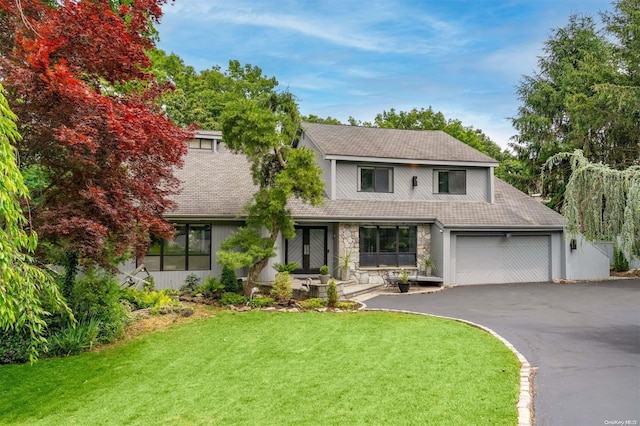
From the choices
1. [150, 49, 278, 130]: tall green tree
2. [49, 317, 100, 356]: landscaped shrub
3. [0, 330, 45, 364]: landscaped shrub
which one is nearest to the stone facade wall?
[49, 317, 100, 356]: landscaped shrub

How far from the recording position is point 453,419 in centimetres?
489

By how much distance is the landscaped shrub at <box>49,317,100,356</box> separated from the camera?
26.4 feet

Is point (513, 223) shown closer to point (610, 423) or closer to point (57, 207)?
point (610, 423)

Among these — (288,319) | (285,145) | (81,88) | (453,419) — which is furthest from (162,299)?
(453,419)

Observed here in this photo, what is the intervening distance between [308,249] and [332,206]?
2.02 metres

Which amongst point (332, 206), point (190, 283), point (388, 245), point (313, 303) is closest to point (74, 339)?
point (190, 283)

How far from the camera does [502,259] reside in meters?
17.3

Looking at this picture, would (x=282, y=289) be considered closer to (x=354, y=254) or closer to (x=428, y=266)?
(x=354, y=254)

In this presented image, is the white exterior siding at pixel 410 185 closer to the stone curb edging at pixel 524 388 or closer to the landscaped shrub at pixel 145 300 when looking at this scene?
the landscaped shrub at pixel 145 300

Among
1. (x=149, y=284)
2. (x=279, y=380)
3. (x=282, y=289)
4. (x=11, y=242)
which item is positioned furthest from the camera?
(x=149, y=284)

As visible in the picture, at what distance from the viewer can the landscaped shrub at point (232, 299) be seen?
12250mm

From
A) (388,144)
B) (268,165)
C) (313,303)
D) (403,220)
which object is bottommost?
(313,303)

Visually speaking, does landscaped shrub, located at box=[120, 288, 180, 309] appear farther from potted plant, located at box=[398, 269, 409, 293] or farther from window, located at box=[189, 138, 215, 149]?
window, located at box=[189, 138, 215, 149]

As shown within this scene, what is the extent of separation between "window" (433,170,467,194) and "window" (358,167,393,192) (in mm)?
2198
